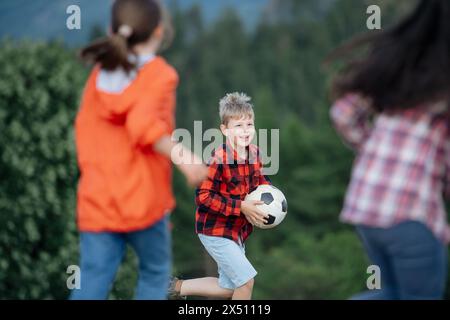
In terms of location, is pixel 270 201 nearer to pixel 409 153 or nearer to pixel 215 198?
pixel 215 198

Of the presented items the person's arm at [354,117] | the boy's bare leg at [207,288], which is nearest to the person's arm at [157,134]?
the person's arm at [354,117]

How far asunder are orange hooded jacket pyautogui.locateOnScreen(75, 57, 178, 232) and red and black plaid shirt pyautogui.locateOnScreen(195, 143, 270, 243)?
402 millimetres

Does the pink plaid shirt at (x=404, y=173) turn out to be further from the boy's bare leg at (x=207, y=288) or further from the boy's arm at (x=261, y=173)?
the boy's bare leg at (x=207, y=288)

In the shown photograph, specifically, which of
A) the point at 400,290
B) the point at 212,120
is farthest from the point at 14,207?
A: the point at 212,120

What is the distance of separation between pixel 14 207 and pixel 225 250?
5.10 m

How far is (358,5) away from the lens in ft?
183

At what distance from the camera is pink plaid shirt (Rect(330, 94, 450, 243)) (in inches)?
151

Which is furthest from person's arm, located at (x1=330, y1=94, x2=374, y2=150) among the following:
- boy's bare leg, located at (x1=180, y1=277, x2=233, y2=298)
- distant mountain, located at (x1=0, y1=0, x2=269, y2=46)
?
distant mountain, located at (x1=0, y1=0, x2=269, y2=46)

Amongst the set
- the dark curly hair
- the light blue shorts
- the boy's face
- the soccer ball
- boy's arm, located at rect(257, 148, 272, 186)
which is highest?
the dark curly hair

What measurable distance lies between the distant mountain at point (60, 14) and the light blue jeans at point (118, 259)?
787cm

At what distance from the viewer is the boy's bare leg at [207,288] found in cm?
534

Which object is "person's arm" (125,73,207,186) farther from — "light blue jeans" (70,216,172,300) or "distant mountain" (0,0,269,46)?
"distant mountain" (0,0,269,46)

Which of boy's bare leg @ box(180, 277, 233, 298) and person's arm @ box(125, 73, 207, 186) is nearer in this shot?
person's arm @ box(125, 73, 207, 186)
